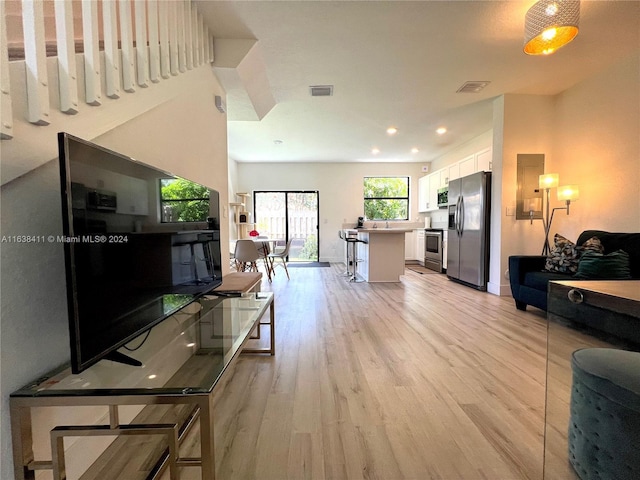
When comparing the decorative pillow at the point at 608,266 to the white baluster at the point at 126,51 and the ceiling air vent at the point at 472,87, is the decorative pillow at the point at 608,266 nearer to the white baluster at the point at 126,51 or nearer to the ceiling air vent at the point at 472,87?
the ceiling air vent at the point at 472,87

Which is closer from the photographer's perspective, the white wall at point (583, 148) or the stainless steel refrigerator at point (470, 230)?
the white wall at point (583, 148)

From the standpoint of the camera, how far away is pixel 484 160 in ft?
16.4

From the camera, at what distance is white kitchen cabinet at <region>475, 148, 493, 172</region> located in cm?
482

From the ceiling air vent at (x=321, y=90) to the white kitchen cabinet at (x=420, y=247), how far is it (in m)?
4.58

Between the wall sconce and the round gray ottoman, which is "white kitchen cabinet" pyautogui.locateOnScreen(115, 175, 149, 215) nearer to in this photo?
the round gray ottoman

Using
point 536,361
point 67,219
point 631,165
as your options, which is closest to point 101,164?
point 67,219

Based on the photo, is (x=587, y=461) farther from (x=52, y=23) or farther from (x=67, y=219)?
(x=52, y=23)

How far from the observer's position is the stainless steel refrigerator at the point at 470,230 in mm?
4238

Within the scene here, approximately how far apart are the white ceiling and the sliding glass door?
3.14 metres

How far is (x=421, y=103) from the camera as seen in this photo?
4.11 meters

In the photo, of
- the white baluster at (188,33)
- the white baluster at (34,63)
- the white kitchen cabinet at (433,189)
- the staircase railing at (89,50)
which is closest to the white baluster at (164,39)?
the staircase railing at (89,50)

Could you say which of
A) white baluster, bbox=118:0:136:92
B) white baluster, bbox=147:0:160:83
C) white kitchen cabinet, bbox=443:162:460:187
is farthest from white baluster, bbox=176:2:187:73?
white kitchen cabinet, bbox=443:162:460:187

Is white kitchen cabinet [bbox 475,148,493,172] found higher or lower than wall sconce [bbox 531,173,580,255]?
higher

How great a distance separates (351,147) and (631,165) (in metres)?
4.46
